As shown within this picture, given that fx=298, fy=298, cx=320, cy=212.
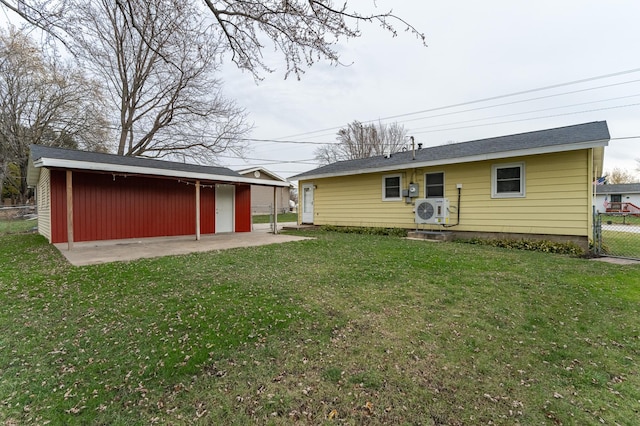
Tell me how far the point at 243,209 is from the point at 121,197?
4226mm

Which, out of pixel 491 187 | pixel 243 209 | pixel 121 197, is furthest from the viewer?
pixel 243 209

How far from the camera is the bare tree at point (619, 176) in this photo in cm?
3769

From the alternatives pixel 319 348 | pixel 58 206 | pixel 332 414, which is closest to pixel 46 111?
pixel 58 206

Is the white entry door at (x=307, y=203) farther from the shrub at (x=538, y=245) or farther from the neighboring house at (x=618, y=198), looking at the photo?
the neighboring house at (x=618, y=198)

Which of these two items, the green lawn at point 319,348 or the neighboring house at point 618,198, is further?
the neighboring house at point 618,198

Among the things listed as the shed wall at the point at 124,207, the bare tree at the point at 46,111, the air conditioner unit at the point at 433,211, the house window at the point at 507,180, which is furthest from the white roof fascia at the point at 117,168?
the bare tree at the point at 46,111

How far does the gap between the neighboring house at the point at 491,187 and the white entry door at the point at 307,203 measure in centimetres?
180

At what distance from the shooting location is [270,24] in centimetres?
321

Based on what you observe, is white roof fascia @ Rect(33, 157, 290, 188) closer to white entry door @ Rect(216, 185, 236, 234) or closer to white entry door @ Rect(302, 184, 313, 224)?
white entry door @ Rect(216, 185, 236, 234)

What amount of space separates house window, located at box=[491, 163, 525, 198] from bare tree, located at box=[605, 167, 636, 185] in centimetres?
4270

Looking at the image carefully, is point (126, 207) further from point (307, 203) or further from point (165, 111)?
point (165, 111)

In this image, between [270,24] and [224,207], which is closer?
[270,24]

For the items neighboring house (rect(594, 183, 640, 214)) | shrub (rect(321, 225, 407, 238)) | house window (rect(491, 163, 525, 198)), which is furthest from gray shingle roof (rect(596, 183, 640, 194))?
shrub (rect(321, 225, 407, 238))

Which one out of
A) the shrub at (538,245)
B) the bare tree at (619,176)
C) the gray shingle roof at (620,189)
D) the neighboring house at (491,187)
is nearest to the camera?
the shrub at (538,245)
